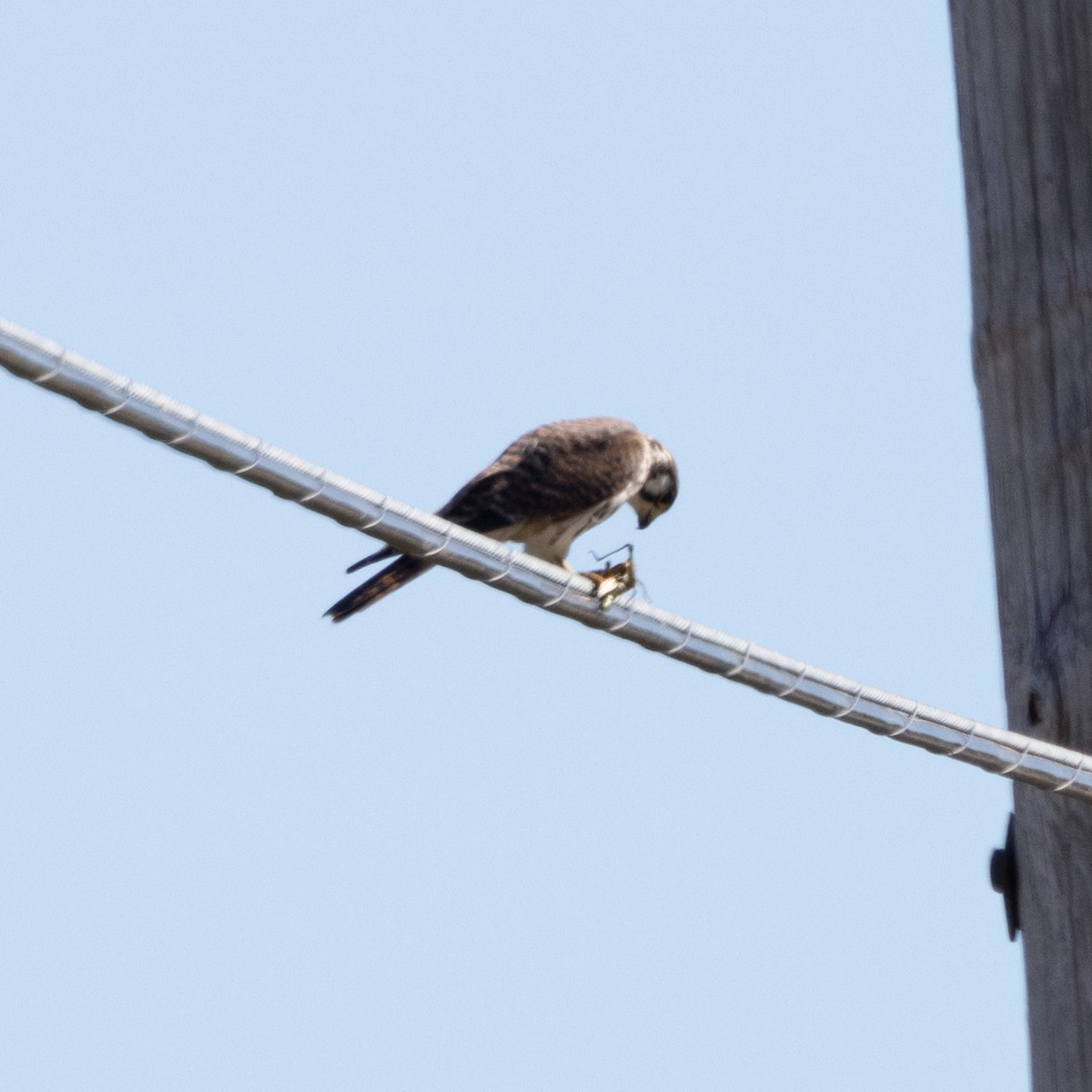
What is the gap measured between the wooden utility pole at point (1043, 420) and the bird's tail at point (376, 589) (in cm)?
192

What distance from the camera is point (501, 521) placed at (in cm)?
637

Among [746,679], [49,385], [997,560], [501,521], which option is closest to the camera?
[49,385]

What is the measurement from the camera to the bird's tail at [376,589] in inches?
213

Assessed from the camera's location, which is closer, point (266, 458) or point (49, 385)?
point (49, 385)

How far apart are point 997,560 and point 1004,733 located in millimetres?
310

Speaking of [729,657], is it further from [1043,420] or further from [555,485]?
[555,485]

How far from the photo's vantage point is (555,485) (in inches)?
255

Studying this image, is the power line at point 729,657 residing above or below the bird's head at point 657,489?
below

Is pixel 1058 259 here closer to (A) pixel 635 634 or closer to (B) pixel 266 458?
(A) pixel 635 634

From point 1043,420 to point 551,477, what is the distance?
9.47ft

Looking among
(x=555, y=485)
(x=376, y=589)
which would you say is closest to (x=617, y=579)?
(x=376, y=589)

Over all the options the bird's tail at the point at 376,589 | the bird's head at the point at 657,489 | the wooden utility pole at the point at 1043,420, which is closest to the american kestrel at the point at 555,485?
the bird's head at the point at 657,489

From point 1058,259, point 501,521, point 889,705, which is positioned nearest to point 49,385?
point 889,705

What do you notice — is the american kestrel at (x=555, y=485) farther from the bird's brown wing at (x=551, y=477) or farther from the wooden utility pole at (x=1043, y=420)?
the wooden utility pole at (x=1043, y=420)
